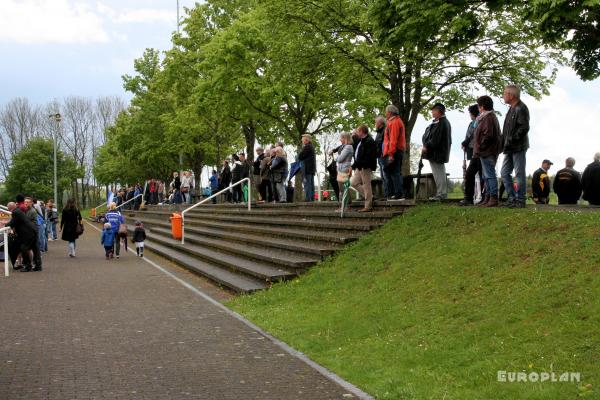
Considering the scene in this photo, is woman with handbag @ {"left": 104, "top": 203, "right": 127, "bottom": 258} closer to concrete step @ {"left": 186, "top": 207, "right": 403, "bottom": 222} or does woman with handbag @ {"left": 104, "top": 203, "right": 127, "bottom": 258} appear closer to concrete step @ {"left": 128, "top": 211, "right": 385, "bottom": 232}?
concrete step @ {"left": 128, "top": 211, "right": 385, "bottom": 232}

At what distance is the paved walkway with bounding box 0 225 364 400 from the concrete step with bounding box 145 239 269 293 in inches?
31.0

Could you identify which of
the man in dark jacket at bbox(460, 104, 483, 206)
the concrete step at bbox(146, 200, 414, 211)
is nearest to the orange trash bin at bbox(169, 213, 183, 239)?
the concrete step at bbox(146, 200, 414, 211)

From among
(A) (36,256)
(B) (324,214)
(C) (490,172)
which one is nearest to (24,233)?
(A) (36,256)

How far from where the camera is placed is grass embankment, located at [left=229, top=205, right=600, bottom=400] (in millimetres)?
5516

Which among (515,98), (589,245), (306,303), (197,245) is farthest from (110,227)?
(589,245)

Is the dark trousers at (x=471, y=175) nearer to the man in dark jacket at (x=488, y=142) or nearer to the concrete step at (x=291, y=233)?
the man in dark jacket at (x=488, y=142)

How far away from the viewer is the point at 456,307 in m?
7.22

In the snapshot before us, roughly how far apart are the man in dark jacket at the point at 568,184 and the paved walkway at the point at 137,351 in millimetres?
7716

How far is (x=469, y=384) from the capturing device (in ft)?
17.9

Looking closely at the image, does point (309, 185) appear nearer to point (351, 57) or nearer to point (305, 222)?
point (305, 222)

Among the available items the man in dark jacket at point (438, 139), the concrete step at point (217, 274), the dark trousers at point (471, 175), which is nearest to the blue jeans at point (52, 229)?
the concrete step at point (217, 274)

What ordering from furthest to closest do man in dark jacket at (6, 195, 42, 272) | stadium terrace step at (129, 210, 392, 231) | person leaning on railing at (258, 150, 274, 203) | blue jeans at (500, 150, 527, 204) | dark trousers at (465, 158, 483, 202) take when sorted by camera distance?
person leaning on railing at (258, 150, 274, 203), man in dark jacket at (6, 195, 42, 272), stadium terrace step at (129, 210, 392, 231), dark trousers at (465, 158, 483, 202), blue jeans at (500, 150, 527, 204)

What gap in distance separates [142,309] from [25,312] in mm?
1872

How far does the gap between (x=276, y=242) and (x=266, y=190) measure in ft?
23.8
